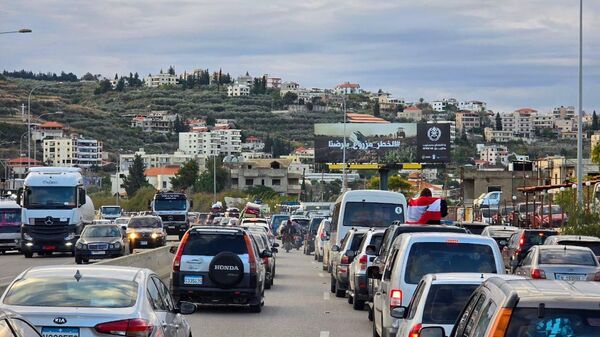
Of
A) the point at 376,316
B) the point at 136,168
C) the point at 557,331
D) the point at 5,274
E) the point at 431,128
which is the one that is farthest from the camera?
the point at 136,168

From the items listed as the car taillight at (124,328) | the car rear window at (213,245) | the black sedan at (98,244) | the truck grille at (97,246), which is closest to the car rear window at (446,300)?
the car taillight at (124,328)

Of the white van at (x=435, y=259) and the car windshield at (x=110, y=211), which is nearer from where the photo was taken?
the white van at (x=435, y=259)

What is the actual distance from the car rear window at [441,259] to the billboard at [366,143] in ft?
269

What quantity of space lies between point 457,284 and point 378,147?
287 ft

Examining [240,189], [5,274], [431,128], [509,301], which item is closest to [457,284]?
[509,301]

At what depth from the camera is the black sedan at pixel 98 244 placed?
46.9 meters

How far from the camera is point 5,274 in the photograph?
38812 millimetres

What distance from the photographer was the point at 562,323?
7.70 meters

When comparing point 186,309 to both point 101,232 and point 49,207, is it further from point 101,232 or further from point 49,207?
point 49,207

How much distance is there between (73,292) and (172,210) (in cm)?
6285

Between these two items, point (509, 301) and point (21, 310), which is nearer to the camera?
point (509, 301)

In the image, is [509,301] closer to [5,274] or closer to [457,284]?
[457,284]

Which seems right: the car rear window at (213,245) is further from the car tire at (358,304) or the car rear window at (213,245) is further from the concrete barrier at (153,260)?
the concrete barrier at (153,260)

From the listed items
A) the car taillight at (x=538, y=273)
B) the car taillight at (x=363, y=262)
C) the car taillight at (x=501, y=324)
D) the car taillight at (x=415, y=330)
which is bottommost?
the car taillight at (x=538, y=273)
